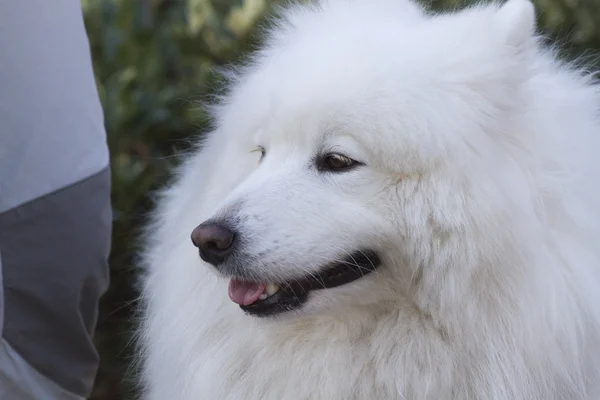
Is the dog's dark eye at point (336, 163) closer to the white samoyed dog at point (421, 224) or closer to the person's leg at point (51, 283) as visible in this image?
the white samoyed dog at point (421, 224)

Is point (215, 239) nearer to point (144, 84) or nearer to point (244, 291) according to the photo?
point (244, 291)

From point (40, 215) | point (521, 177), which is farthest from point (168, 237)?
point (521, 177)

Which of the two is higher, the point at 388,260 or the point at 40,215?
the point at 388,260

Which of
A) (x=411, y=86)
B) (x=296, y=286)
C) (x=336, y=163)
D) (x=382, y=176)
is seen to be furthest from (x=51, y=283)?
(x=411, y=86)

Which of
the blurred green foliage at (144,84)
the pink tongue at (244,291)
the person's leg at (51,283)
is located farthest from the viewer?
the blurred green foliage at (144,84)

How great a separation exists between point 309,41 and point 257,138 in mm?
333

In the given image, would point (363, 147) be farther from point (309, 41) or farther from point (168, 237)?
point (168, 237)

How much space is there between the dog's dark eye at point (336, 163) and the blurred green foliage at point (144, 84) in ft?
Result: 6.31

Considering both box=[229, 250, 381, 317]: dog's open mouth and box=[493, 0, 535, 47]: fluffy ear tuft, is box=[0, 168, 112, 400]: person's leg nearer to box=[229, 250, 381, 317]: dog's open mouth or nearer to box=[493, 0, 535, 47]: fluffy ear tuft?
box=[229, 250, 381, 317]: dog's open mouth

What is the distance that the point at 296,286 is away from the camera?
2.29m

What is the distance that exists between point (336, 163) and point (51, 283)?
1174mm

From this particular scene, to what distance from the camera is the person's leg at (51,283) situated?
2.70 metres

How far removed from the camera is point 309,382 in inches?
94.0

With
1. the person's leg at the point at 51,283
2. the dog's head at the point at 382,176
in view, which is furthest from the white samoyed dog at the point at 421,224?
the person's leg at the point at 51,283
